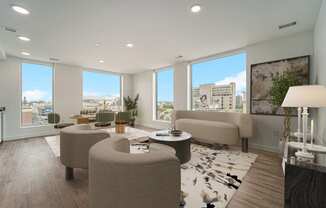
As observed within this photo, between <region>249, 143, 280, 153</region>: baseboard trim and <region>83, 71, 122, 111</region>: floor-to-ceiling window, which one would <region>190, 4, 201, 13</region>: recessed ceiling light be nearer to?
<region>249, 143, 280, 153</region>: baseboard trim

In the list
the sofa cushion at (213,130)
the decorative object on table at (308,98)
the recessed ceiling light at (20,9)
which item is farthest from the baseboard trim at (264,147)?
the recessed ceiling light at (20,9)

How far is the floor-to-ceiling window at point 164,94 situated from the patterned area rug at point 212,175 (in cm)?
330

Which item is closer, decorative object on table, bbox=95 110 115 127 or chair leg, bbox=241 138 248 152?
chair leg, bbox=241 138 248 152

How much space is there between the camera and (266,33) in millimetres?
3551

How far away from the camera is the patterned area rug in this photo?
1967 mm

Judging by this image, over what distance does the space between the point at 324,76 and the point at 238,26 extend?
69.6 inches

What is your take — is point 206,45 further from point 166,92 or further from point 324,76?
point 166,92

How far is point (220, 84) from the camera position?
518 centimetres

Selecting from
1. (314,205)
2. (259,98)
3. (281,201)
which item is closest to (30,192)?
(314,205)

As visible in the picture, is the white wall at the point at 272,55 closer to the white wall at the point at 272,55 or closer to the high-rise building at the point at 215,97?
the white wall at the point at 272,55

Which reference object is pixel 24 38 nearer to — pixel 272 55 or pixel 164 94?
pixel 164 94

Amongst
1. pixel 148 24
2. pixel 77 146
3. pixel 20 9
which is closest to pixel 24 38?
pixel 20 9

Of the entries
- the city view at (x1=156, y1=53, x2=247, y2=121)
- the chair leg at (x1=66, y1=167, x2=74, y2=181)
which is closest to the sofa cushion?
the city view at (x1=156, y1=53, x2=247, y2=121)

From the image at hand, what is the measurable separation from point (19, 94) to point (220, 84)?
23.7 ft
